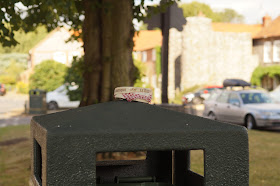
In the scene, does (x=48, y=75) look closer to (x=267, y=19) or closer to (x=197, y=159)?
(x=267, y=19)

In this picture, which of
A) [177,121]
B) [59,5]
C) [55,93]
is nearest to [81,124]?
[177,121]

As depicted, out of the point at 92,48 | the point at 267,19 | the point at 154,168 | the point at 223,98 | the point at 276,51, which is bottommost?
the point at 223,98

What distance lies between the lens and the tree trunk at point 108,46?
879cm

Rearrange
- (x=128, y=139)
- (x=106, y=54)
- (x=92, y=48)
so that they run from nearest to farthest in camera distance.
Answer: (x=128, y=139) → (x=106, y=54) → (x=92, y=48)

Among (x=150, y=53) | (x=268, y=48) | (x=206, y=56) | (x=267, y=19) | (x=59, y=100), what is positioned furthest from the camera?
(x=150, y=53)

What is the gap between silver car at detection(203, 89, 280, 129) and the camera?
15.4 m

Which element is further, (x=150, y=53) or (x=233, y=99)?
(x=150, y=53)

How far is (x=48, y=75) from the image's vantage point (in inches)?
1666

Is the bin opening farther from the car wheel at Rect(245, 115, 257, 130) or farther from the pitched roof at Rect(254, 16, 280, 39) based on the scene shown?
the pitched roof at Rect(254, 16, 280, 39)

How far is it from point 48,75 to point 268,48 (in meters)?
20.8

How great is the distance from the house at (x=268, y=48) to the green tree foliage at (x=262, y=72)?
0.46 m

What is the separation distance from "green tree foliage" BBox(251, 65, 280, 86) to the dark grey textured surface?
38180 mm

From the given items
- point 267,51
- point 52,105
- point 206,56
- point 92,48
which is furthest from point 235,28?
point 92,48

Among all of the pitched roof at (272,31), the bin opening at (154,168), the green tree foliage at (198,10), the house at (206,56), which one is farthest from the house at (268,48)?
the bin opening at (154,168)
